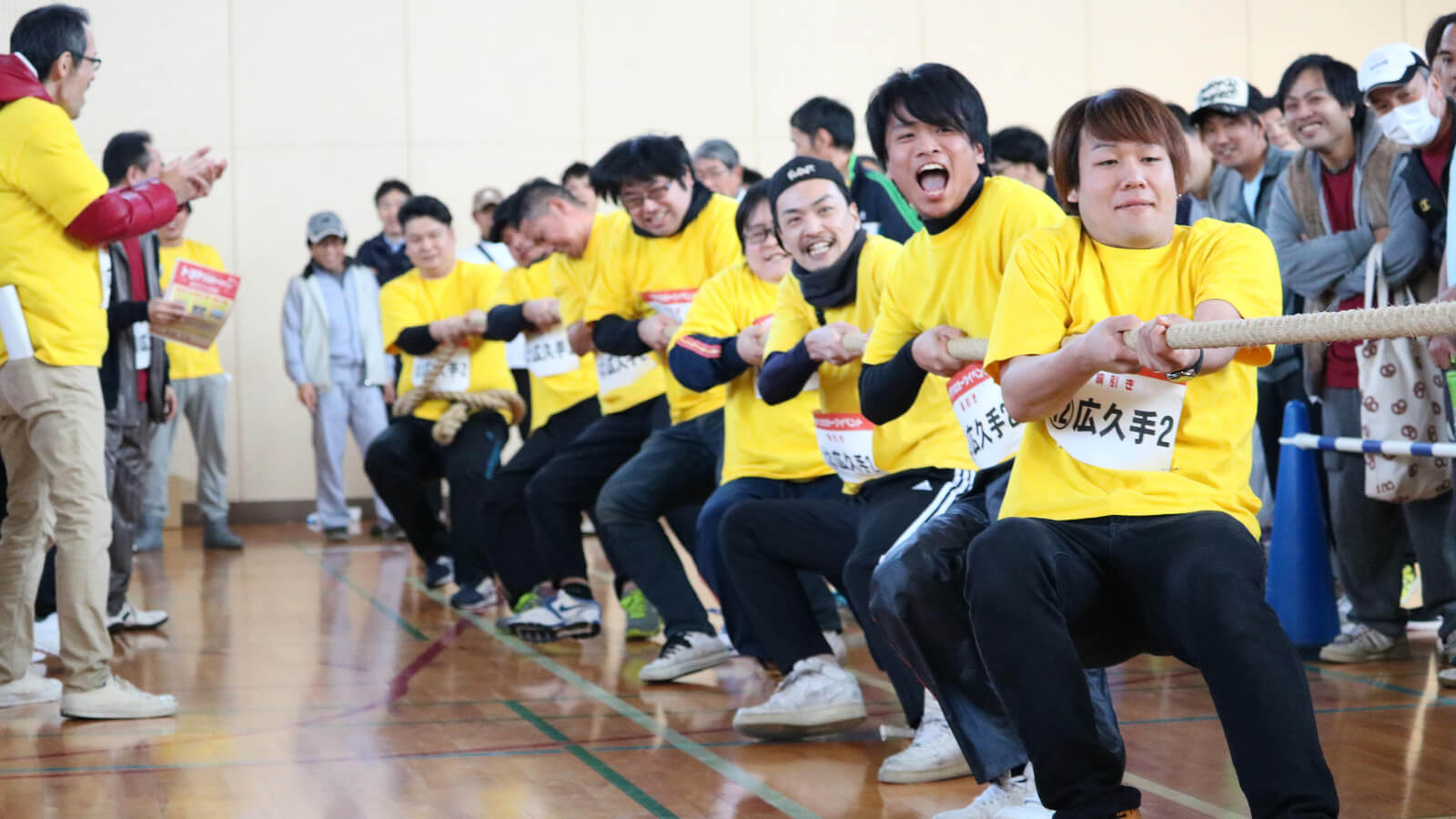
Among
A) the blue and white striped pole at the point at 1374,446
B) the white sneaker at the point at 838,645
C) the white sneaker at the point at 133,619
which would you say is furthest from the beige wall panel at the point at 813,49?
the blue and white striped pole at the point at 1374,446

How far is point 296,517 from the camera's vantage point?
381 inches

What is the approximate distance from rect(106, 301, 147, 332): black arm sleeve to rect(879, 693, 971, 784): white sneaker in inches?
110

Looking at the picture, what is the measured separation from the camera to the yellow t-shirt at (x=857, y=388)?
303 cm

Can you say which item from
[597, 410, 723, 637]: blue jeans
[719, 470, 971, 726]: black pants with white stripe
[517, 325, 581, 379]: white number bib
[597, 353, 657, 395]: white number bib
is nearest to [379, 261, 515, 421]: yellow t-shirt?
[517, 325, 581, 379]: white number bib

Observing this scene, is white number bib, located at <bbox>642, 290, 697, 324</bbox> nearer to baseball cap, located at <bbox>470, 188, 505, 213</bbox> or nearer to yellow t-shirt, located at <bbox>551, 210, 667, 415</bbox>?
yellow t-shirt, located at <bbox>551, 210, 667, 415</bbox>

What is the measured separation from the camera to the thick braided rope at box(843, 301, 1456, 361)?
5.66ft

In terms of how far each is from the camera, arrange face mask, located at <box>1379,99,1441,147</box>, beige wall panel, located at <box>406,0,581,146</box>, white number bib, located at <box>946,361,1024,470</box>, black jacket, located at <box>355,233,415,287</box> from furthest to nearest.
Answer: beige wall panel, located at <box>406,0,581,146</box> < black jacket, located at <box>355,233,415,287</box> < face mask, located at <box>1379,99,1441,147</box> < white number bib, located at <box>946,361,1024,470</box>

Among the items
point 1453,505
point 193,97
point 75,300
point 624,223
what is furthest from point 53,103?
point 193,97

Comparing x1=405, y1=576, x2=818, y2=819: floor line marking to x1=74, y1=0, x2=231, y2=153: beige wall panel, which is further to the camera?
x1=74, y1=0, x2=231, y2=153: beige wall panel

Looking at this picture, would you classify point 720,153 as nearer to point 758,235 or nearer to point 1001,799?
point 758,235

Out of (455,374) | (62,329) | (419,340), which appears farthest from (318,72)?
(62,329)

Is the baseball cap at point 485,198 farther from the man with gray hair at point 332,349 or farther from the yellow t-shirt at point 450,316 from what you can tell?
the yellow t-shirt at point 450,316

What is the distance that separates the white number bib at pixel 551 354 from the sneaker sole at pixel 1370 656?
2.44 m

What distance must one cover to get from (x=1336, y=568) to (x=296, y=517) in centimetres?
680
